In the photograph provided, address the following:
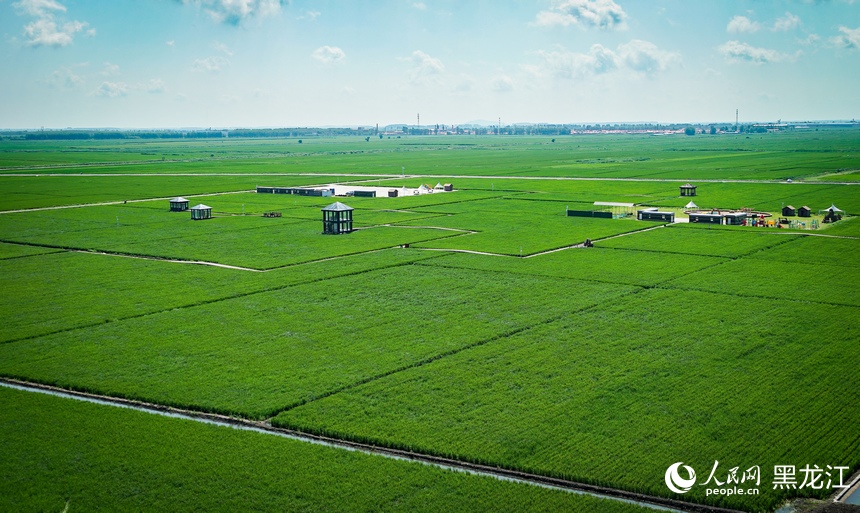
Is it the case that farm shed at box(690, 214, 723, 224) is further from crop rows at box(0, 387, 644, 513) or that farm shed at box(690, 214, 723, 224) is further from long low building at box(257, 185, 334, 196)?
crop rows at box(0, 387, 644, 513)

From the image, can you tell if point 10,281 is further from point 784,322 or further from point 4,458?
point 784,322

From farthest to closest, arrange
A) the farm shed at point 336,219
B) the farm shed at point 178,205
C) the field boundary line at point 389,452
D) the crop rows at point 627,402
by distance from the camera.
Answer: the farm shed at point 178,205
the farm shed at point 336,219
the crop rows at point 627,402
the field boundary line at point 389,452

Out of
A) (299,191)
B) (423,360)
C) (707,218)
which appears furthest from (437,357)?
(299,191)

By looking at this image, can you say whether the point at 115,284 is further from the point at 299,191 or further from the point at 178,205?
the point at 299,191

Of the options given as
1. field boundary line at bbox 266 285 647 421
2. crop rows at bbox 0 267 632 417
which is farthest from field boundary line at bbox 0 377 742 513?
field boundary line at bbox 266 285 647 421

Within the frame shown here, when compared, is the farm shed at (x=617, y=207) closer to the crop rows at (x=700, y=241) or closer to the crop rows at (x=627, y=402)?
the crop rows at (x=700, y=241)

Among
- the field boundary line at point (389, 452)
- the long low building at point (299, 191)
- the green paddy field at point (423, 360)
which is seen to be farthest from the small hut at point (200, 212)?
the field boundary line at point (389, 452)
